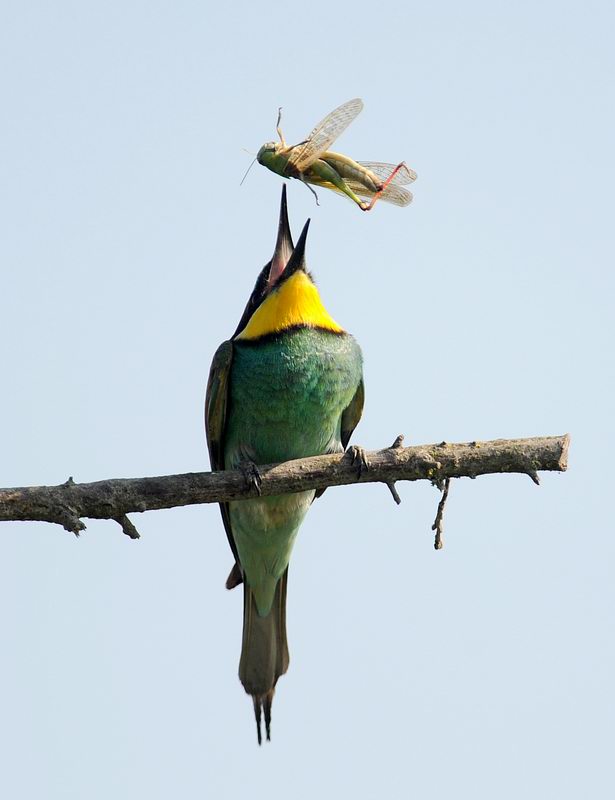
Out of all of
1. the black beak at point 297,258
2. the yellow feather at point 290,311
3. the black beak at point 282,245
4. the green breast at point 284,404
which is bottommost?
the green breast at point 284,404

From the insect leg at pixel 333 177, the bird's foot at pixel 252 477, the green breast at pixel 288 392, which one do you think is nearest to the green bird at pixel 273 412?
the green breast at pixel 288 392

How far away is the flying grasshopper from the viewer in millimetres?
5527

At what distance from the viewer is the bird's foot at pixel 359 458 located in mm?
4461

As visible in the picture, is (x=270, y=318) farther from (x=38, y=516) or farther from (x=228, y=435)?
(x=38, y=516)

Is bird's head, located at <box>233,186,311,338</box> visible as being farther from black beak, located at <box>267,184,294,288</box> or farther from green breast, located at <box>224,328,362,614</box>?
green breast, located at <box>224,328,362,614</box>

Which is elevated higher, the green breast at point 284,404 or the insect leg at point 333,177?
the insect leg at point 333,177

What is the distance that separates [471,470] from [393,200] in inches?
74.9

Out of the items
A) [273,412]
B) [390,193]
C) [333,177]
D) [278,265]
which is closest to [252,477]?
[273,412]

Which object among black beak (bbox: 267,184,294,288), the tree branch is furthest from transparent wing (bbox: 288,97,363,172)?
the tree branch

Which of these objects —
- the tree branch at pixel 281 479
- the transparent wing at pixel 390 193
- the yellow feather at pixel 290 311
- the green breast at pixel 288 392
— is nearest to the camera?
the tree branch at pixel 281 479

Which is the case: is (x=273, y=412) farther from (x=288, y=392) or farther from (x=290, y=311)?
(x=290, y=311)

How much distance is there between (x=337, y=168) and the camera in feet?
18.5

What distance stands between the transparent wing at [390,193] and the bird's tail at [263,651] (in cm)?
197

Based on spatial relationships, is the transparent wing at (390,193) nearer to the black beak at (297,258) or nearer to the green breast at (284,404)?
the black beak at (297,258)
